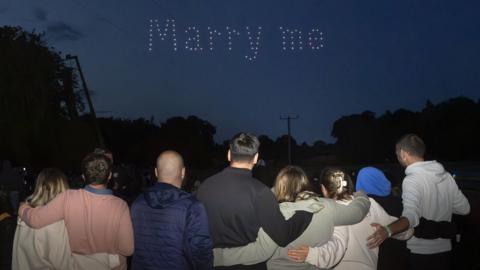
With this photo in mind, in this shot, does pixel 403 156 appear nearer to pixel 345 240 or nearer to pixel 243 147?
pixel 345 240

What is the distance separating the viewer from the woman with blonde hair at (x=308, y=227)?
4.23 meters

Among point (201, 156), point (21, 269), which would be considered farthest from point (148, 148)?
Answer: point (21, 269)

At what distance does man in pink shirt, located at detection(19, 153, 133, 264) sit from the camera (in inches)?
185

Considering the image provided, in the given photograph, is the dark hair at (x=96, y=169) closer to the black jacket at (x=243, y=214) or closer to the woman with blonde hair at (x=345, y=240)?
the black jacket at (x=243, y=214)

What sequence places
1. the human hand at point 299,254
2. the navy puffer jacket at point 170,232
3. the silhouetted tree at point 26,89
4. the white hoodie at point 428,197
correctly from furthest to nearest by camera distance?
1. the silhouetted tree at point 26,89
2. the white hoodie at point 428,197
3. the human hand at point 299,254
4. the navy puffer jacket at point 170,232

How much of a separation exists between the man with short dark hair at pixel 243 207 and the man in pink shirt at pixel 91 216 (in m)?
0.78

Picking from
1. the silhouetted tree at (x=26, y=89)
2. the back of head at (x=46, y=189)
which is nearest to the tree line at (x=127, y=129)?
the silhouetted tree at (x=26, y=89)

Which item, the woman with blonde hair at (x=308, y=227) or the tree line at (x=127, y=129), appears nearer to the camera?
the woman with blonde hair at (x=308, y=227)

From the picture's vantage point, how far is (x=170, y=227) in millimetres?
4395

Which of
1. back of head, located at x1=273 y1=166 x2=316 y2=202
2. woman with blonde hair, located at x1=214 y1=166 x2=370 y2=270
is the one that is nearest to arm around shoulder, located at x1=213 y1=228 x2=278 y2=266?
woman with blonde hair, located at x1=214 y1=166 x2=370 y2=270

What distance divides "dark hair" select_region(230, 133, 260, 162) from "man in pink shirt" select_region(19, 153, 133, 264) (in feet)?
3.54

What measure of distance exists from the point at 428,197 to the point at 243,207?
5.81ft

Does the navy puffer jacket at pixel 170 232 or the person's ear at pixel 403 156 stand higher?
the person's ear at pixel 403 156

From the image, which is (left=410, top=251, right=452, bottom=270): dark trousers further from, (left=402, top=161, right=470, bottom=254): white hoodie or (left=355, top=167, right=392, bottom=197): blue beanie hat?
(left=355, top=167, right=392, bottom=197): blue beanie hat
